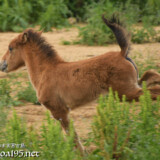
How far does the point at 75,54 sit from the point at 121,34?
505cm

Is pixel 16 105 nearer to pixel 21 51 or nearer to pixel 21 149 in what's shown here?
pixel 21 51

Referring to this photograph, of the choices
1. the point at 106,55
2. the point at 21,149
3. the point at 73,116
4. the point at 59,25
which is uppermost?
the point at 106,55

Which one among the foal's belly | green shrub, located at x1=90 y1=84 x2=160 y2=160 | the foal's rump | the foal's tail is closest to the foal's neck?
the foal's rump

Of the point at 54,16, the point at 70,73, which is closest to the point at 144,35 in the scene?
the point at 54,16

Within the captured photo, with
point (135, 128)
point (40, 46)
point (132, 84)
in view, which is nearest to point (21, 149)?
point (135, 128)

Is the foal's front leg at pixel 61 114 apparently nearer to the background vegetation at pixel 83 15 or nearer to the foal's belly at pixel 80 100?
the foal's belly at pixel 80 100

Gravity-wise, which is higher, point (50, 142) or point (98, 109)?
point (98, 109)

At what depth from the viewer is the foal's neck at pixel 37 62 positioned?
6195mm

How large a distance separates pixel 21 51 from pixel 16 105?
4.17ft

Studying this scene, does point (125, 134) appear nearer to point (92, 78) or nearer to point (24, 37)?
point (92, 78)

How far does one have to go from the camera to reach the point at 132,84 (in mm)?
5441

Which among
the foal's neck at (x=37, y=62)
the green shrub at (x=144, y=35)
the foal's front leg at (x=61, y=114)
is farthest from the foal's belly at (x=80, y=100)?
the green shrub at (x=144, y=35)

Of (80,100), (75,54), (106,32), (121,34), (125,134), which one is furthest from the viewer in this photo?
(106,32)

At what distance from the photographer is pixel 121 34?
18.5ft
